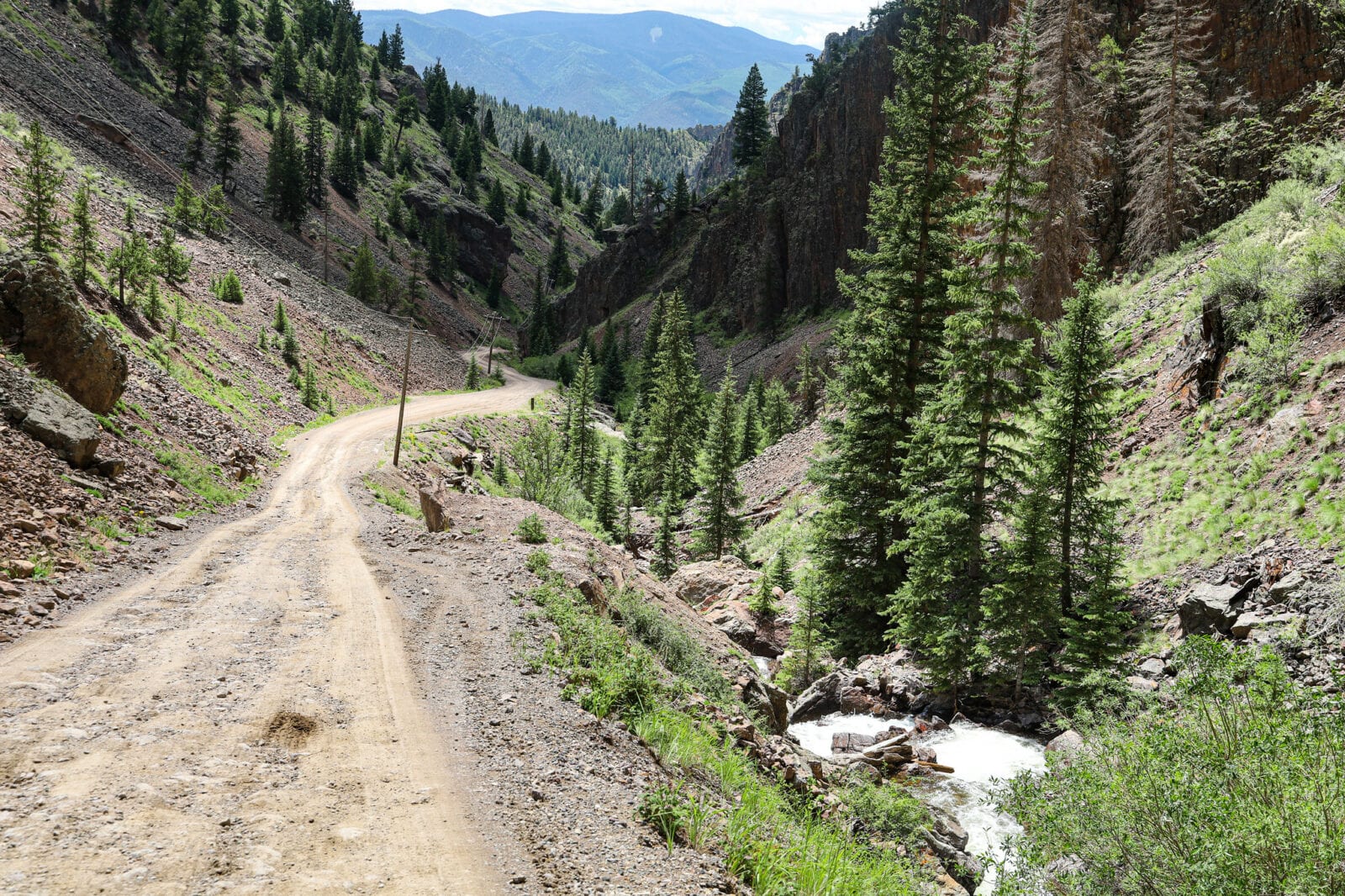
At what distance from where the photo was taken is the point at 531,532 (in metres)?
17.5

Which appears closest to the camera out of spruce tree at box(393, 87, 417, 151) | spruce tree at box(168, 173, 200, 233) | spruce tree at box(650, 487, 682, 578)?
spruce tree at box(650, 487, 682, 578)

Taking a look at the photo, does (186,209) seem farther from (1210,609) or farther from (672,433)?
(1210,609)

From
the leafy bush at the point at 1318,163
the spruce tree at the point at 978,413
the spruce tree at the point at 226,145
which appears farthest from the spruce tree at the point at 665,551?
the spruce tree at the point at 226,145

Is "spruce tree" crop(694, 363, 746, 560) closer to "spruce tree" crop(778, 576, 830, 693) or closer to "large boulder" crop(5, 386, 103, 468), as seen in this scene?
"spruce tree" crop(778, 576, 830, 693)

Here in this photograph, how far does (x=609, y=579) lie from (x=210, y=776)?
10.1m

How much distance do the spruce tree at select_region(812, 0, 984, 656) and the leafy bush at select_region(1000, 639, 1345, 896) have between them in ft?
39.8

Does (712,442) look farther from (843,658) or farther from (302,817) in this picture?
(302,817)

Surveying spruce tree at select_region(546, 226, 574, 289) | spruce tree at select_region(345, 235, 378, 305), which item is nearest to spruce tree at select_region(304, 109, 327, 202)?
spruce tree at select_region(345, 235, 378, 305)

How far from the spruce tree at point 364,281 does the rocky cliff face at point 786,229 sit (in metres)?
39.5

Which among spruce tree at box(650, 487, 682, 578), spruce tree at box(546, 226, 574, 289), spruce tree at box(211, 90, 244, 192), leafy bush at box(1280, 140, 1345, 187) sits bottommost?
spruce tree at box(650, 487, 682, 578)

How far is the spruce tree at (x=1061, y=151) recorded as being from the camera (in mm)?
28188

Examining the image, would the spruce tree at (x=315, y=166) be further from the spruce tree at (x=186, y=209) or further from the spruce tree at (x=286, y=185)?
the spruce tree at (x=186, y=209)

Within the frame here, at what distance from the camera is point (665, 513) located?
105 feet

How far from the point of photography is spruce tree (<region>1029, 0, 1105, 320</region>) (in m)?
28.2
